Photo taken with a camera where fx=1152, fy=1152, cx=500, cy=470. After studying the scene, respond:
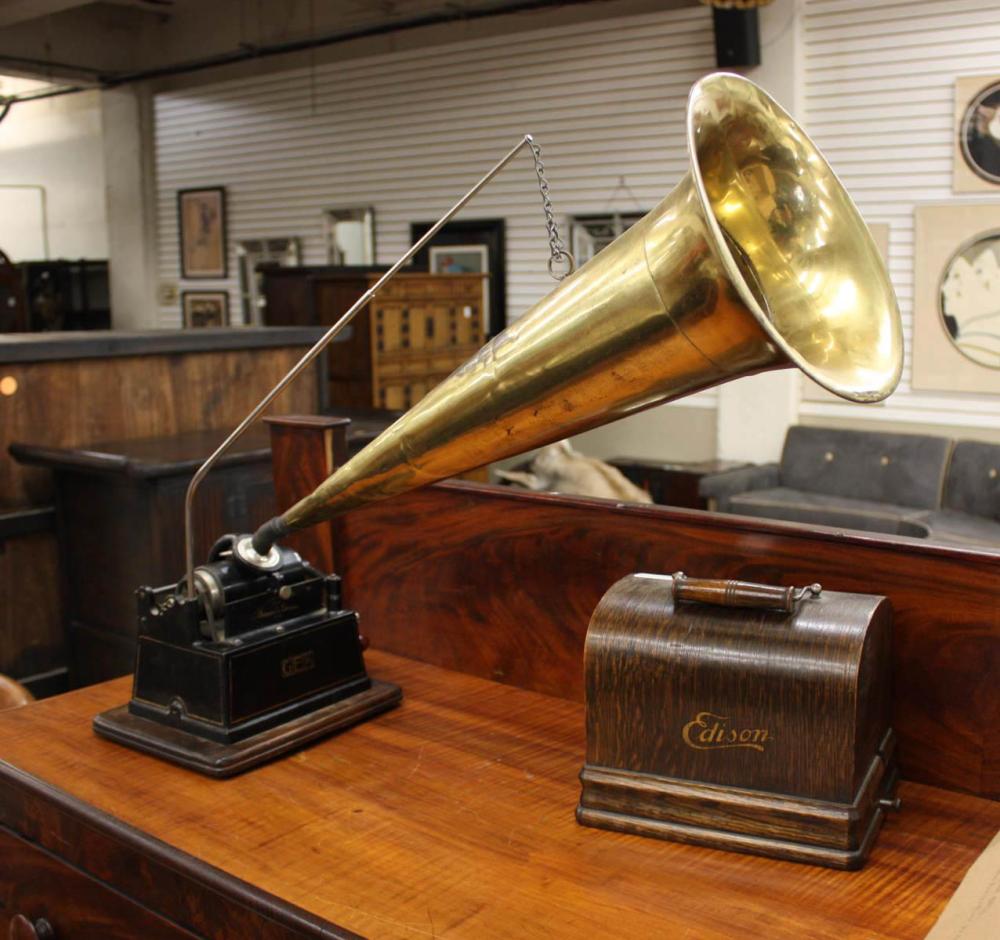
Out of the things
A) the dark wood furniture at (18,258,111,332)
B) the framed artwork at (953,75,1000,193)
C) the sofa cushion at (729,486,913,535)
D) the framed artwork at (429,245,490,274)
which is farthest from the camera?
the dark wood furniture at (18,258,111,332)

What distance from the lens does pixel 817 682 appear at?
135 cm

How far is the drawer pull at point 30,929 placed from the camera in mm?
1757

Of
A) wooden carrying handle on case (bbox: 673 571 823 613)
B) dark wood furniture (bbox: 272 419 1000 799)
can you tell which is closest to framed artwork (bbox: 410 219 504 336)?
dark wood furniture (bbox: 272 419 1000 799)

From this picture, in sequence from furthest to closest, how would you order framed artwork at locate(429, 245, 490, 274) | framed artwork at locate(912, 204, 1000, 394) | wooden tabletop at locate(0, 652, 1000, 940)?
framed artwork at locate(429, 245, 490, 274) < framed artwork at locate(912, 204, 1000, 394) < wooden tabletop at locate(0, 652, 1000, 940)

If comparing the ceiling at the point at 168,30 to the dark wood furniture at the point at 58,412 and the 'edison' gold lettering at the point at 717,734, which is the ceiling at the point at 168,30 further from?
the 'edison' gold lettering at the point at 717,734

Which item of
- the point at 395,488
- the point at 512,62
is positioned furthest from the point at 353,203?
the point at 395,488

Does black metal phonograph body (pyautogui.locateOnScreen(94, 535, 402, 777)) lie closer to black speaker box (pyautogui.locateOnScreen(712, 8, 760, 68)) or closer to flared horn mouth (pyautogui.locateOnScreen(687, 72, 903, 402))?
flared horn mouth (pyautogui.locateOnScreen(687, 72, 903, 402))

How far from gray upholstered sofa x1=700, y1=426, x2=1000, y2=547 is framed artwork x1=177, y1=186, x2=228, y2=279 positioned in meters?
6.22

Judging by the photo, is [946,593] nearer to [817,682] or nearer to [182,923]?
[817,682]

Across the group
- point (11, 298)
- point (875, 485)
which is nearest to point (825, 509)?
point (875, 485)

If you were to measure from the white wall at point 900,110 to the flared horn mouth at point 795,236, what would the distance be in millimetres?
5839

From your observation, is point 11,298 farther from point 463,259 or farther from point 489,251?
point 489,251

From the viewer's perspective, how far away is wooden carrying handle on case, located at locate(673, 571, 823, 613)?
1.41 metres

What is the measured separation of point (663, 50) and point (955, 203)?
2.37 metres
